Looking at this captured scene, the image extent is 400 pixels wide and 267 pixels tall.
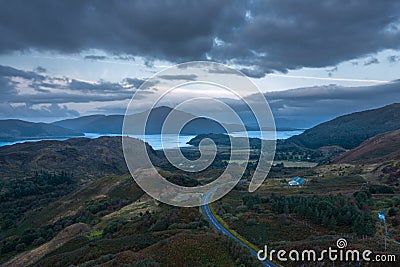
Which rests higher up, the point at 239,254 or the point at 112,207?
the point at 239,254

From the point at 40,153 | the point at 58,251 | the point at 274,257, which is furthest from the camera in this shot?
the point at 40,153

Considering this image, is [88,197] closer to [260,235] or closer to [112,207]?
[112,207]

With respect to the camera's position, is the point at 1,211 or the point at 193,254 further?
the point at 1,211

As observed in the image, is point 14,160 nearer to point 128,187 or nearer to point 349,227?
point 128,187

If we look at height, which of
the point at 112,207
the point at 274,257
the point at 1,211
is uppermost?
the point at 274,257

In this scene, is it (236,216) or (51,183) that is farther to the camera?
(51,183)

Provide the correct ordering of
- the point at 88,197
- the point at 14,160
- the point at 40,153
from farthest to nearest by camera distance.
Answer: the point at 40,153 → the point at 14,160 → the point at 88,197

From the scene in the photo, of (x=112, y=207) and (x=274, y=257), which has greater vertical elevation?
(x=274, y=257)

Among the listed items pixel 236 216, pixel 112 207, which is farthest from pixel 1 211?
pixel 236 216

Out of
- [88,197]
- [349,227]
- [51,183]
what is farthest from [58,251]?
[51,183]
